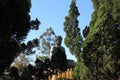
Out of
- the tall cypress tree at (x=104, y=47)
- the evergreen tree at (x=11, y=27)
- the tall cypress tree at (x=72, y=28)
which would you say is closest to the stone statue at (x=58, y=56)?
the evergreen tree at (x=11, y=27)

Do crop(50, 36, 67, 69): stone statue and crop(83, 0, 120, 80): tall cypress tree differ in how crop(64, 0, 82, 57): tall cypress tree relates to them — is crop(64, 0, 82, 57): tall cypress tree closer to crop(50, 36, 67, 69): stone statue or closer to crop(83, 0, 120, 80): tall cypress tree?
crop(83, 0, 120, 80): tall cypress tree

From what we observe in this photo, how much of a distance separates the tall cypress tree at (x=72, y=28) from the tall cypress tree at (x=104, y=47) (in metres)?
2.47

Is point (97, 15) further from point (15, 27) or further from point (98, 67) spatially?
point (15, 27)

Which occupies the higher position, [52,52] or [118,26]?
[118,26]

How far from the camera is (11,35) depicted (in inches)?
423

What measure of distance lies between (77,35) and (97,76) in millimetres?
3689

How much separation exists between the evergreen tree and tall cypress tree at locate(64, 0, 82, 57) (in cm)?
736

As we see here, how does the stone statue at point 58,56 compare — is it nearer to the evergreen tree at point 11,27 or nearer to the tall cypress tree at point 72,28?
the evergreen tree at point 11,27

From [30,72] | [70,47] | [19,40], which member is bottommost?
[30,72]

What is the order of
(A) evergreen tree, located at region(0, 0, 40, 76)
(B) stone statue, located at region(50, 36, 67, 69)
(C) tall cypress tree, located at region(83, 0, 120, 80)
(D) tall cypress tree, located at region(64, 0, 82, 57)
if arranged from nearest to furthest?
(A) evergreen tree, located at region(0, 0, 40, 76), (B) stone statue, located at region(50, 36, 67, 69), (C) tall cypress tree, located at region(83, 0, 120, 80), (D) tall cypress tree, located at region(64, 0, 82, 57)

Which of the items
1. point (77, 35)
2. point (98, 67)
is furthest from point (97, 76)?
point (77, 35)

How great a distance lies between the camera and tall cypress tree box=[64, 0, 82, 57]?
1846 cm

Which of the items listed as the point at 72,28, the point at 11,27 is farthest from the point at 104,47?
the point at 11,27

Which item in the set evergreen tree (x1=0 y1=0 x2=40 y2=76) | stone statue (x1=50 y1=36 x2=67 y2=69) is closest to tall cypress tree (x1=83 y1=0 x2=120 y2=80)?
stone statue (x1=50 y1=36 x2=67 y2=69)
